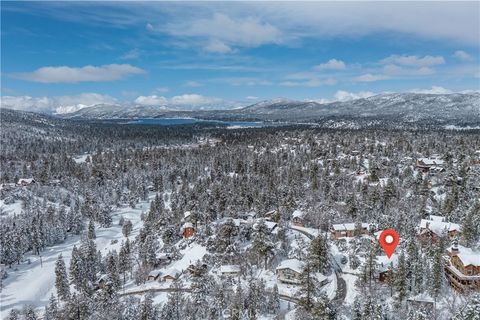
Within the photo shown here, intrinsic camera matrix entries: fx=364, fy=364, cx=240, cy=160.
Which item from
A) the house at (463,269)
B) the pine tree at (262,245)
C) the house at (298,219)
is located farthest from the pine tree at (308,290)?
the house at (298,219)

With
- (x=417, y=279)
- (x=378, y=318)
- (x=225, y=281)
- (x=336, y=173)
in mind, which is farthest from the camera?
(x=336, y=173)

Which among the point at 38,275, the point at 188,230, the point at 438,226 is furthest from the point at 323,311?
the point at 38,275

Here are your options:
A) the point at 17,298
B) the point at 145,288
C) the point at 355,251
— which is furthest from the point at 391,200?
the point at 17,298

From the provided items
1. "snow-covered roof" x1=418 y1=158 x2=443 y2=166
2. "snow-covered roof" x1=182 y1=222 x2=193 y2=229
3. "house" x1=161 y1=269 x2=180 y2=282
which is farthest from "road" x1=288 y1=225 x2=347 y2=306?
"snow-covered roof" x1=418 y1=158 x2=443 y2=166

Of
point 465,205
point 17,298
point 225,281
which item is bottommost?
point 17,298

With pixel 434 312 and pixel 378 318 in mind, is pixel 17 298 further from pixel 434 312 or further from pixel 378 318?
pixel 434 312

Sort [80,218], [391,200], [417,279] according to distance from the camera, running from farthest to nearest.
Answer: [80,218] < [391,200] < [417,279]

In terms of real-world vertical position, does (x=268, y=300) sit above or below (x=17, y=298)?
above
